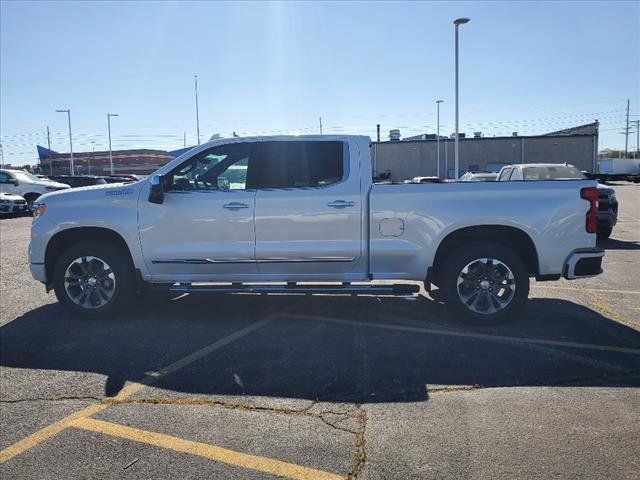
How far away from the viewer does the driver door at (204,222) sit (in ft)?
20.3

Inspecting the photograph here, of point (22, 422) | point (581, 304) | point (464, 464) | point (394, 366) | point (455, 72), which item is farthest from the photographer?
point (455, 72)

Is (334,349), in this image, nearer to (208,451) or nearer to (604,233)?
(208,451)

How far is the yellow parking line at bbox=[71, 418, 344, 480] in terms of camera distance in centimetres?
309

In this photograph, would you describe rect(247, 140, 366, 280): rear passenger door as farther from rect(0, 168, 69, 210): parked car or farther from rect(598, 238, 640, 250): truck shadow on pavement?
rect(0, 168, 69, 210): parked car

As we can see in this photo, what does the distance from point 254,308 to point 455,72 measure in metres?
21.5

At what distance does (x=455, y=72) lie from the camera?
25.4 meters

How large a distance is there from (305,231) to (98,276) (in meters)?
2.51

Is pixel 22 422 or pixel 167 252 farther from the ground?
pixel 167 252

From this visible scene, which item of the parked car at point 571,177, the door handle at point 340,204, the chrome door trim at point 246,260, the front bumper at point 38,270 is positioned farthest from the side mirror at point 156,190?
the parked car at point 571,177

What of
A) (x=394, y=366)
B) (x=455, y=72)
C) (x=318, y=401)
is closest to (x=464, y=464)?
(x=318, y=401)

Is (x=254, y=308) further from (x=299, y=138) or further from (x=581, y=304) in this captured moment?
(x=581, y=304)

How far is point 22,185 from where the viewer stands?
24.1m

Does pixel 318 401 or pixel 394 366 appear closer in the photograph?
pixel 318 401

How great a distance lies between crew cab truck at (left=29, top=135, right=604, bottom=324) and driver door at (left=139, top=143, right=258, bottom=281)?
0.01 meters
